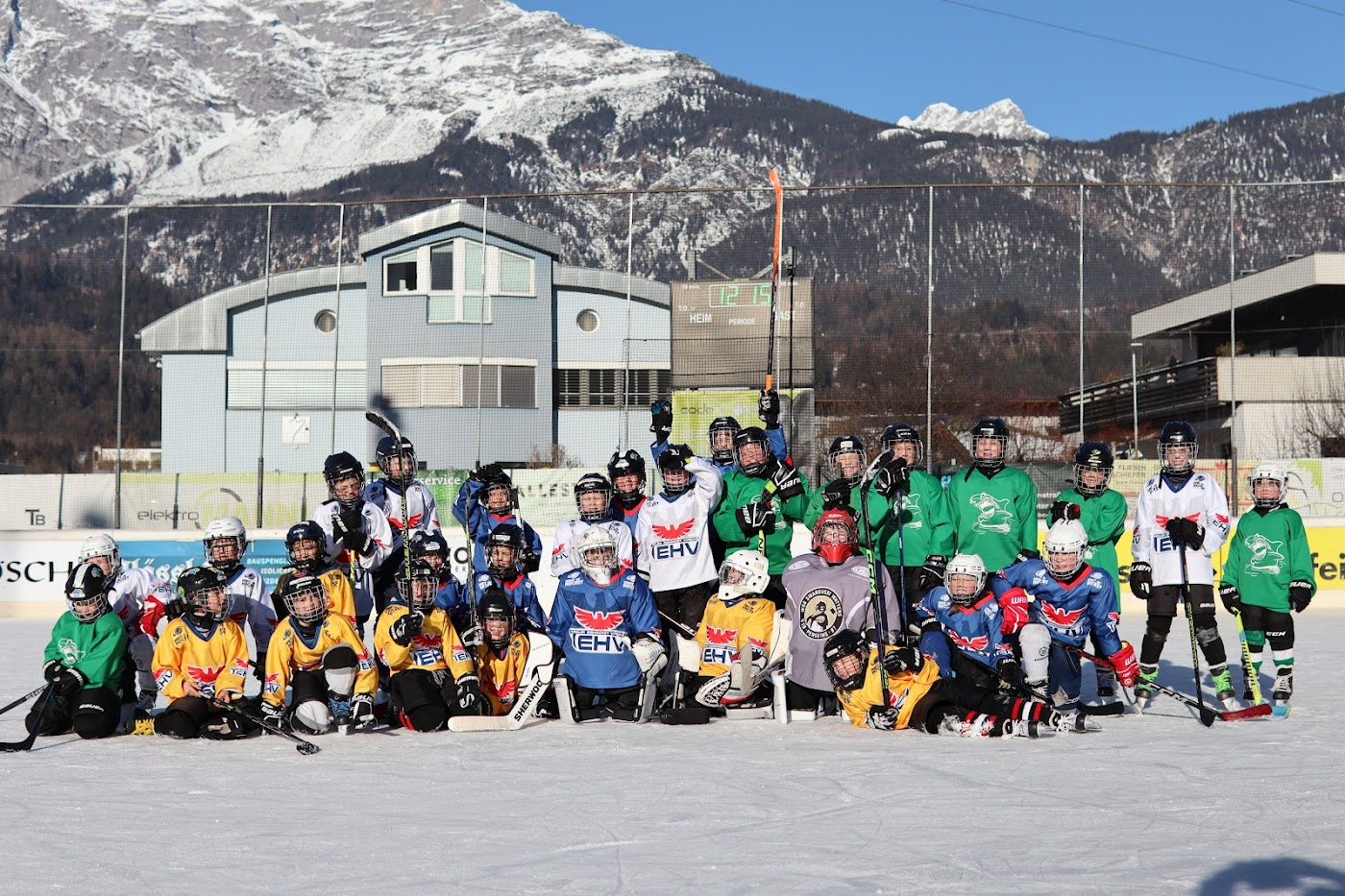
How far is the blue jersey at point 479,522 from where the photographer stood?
7344 mm

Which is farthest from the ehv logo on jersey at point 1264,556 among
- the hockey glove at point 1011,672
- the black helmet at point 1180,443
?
the hockey glove at point 1011,672

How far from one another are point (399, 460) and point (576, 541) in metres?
1.32

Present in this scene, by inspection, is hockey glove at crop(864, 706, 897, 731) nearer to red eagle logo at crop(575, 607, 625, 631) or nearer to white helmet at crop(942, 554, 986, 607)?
white helmet at crop(942, 554, 986, 607)

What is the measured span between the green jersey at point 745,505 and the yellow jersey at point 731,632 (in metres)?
0.62

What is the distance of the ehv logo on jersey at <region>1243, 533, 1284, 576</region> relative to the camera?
689cm

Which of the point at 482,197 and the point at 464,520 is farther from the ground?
the point at 482,197

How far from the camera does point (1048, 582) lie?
657cm

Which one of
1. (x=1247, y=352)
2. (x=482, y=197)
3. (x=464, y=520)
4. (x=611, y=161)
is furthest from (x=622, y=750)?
(x=611, y=161)

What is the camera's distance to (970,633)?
6.24 metres

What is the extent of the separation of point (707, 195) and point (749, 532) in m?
8.49

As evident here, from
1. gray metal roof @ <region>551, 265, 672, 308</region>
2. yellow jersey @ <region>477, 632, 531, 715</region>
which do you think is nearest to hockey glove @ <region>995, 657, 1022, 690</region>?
yellow jersey @ <region>477, 632, 531, 715</region>

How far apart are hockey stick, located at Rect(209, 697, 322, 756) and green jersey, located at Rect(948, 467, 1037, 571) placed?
3458 millimetres

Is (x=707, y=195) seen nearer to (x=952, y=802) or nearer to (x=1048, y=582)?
(x=1048, y=582)

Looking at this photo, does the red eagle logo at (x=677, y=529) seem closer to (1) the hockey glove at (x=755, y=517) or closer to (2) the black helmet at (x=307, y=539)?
(1) the hockey glove at (x=755, y=517)
